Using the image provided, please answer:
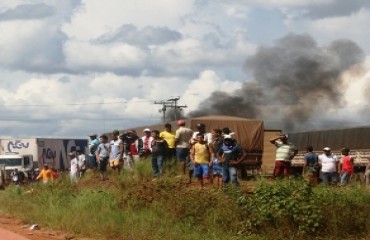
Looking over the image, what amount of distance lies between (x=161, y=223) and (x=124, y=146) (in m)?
7.62

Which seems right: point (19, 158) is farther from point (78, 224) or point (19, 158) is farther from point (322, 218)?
point (322, 218)

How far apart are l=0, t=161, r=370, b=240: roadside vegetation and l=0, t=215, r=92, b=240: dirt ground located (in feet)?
0.81

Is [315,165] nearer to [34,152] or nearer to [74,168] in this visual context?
[74,168]

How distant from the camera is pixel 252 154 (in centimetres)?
2844

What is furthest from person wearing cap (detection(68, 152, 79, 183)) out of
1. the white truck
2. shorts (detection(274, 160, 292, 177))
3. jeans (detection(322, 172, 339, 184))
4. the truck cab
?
the white truck

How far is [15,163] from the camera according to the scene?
1816 inches

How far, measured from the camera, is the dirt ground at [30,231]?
15695mm

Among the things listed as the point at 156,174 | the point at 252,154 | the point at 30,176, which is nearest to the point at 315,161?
the point at 156,174

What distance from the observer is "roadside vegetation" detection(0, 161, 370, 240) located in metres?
13.9

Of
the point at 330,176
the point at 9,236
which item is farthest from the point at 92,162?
the point at 9,236

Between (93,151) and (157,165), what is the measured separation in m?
4.71

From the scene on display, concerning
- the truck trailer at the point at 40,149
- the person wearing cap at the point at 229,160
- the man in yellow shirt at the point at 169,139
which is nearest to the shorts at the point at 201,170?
the person wearing cap at the point at 229,160

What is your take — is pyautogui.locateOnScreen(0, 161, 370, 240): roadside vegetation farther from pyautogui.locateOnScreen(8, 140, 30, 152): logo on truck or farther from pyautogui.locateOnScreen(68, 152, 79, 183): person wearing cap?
pyautogui.locateOnScreen(8, 140, 30, 152): logo on truck

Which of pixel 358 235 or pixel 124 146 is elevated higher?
pixel 124 146
